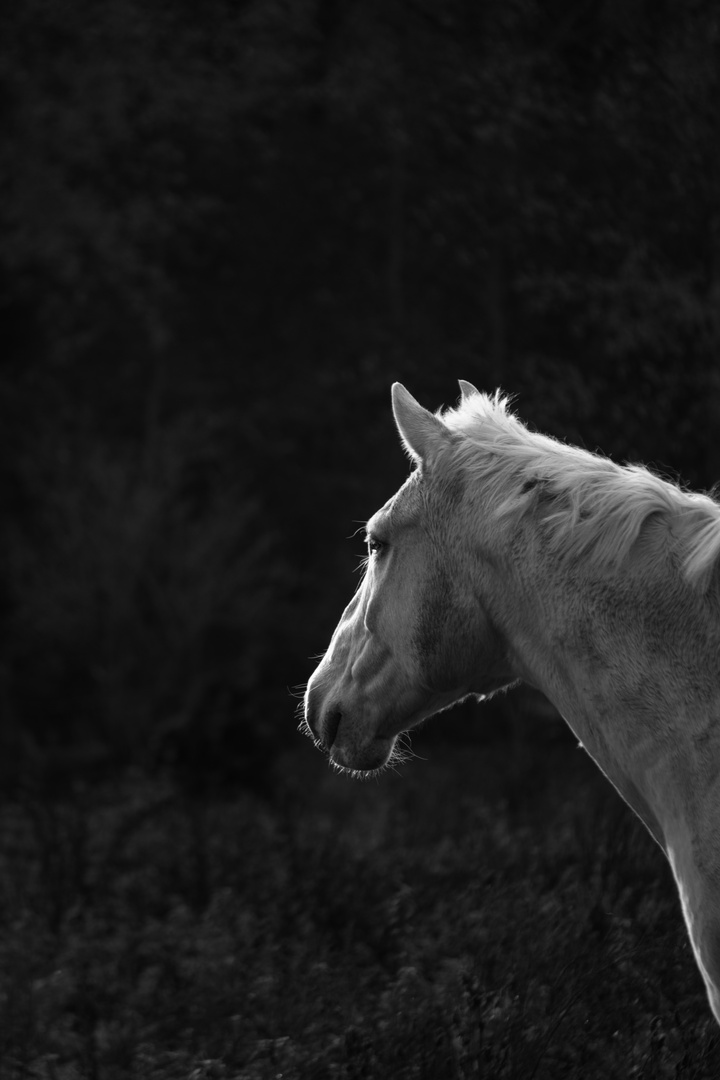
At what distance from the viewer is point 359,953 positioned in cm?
480

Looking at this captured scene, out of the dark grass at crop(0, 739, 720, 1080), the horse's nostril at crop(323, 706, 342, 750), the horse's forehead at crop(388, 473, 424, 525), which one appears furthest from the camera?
the dark grass at crop(0, 739, 720, 1080)

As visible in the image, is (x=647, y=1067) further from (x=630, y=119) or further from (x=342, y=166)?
(x=342, y=166)

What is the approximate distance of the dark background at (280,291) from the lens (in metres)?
6.59

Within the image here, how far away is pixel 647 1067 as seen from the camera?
295 centimetres

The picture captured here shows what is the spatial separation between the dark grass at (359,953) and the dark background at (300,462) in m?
0.03

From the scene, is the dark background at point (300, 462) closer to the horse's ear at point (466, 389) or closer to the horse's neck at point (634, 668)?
the horse's neck at point (634, 668)

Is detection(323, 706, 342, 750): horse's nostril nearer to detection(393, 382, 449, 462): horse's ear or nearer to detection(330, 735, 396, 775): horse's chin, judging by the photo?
detection(330, 735, 396, 775): horse's chin

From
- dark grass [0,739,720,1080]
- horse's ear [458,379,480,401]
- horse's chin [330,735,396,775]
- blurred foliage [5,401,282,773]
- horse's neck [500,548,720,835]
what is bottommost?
blurred foliage [5,401,282,773]

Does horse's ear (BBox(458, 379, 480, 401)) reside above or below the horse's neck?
above

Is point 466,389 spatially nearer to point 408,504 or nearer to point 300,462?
point 408,504

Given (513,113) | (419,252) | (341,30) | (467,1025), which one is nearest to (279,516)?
(419,252)

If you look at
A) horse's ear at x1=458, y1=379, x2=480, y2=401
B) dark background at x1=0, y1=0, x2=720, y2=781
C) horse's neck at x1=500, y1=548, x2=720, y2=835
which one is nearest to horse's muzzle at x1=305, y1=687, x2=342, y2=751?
horse's neck at x1=500, y1=548, x2=720, y2=835

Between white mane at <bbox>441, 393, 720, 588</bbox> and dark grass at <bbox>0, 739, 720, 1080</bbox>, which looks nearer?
white mane at <bbox>441, 393, 720, 588</bbox>

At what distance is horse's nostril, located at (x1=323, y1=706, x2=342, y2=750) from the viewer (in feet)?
9.21
